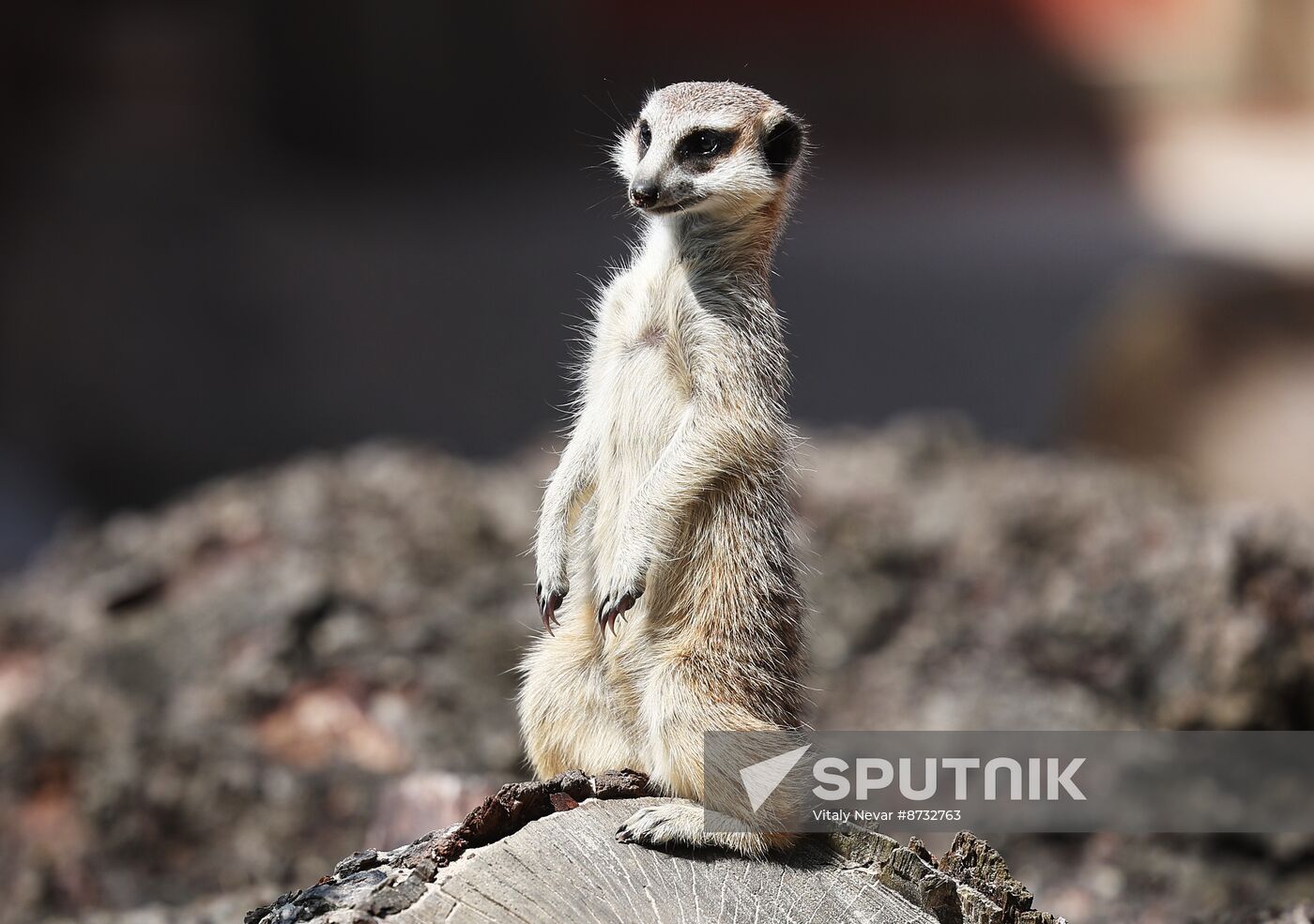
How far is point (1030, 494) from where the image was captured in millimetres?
4770

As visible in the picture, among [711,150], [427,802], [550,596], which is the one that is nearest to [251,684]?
[427,802]

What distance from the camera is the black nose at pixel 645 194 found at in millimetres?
2236

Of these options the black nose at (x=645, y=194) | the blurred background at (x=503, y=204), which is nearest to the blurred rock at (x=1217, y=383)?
the blurred background at (x=503, y=204)

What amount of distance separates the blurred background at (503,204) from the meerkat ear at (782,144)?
18.2 ft

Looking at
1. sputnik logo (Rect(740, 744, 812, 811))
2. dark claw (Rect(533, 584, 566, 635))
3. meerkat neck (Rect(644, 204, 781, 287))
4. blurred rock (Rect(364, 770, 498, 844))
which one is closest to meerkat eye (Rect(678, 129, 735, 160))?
meerkat neck (Rect(644, 204, 781, 287))

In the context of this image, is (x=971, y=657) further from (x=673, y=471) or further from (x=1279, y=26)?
(x=1279, y=26)

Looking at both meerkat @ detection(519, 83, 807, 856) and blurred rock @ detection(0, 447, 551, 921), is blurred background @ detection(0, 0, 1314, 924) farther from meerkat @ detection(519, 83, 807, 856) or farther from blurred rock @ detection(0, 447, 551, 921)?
meerkat @ detection(519, 83, 807, 856)

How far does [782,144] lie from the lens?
7.91 feet

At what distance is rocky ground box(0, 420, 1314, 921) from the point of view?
3543 mm

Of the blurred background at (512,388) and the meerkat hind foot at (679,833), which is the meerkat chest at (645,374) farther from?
the blurred background at (512,388)

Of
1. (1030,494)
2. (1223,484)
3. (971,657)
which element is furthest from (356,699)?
(1223,484)

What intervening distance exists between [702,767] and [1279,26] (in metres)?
8.90

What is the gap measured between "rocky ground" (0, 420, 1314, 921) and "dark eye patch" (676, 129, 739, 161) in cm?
144

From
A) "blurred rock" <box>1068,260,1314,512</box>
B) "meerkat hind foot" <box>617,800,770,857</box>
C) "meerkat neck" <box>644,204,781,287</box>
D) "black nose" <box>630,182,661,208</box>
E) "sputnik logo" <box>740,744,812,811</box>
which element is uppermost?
"blurred rock" <box>1068,260,1314,512</box>
